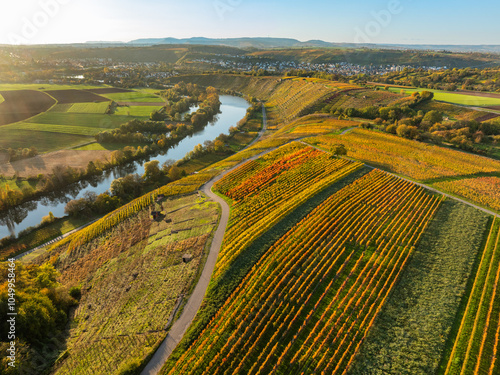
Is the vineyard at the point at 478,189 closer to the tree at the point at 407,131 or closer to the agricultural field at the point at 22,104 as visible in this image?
the tree at the point at 407,131

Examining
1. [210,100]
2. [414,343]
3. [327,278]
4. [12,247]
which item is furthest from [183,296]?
[210,100]

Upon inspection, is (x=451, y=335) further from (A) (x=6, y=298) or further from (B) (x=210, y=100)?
(B) (x=210, y=100)

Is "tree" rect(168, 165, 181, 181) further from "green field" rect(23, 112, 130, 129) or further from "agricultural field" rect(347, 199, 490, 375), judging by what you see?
"green field" rect(23, 112, 130, 129)

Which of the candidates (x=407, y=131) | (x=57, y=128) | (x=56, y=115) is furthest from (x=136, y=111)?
(x=407, y=131)

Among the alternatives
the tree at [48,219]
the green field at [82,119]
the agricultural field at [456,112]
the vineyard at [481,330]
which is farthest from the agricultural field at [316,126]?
the green field at [82,119]

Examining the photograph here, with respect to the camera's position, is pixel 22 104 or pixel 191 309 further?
pixel 22 104

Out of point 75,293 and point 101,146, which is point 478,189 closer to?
point 75,293

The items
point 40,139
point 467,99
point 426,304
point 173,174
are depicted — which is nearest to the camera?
point 426,304
